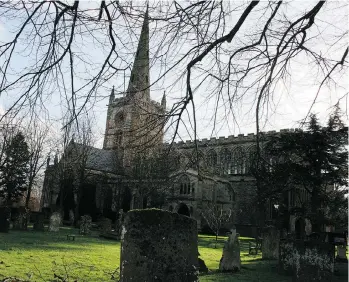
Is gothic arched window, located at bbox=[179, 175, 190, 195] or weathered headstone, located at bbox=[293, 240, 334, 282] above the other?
gothic arched window, located at bbox=[179, 175, 190, 195]

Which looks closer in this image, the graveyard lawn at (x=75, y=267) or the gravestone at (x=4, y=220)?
the graveyard lawn at (x=75, y=267)

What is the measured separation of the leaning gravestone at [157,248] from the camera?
12.2 ft

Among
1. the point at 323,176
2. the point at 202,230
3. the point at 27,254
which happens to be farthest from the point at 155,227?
the point at 202,230

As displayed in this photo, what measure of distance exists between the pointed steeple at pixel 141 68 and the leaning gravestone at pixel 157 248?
4.30 ft

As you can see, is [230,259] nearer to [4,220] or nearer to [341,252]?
[341,252]

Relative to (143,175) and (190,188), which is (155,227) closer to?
(143,175)

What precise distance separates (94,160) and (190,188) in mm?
12557

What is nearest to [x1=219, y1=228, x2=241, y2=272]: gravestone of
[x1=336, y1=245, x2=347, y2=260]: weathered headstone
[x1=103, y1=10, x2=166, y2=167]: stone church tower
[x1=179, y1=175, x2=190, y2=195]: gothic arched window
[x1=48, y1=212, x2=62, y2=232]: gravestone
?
[x1=336, y1=245, x2=347, y2=260]: weathered headstone

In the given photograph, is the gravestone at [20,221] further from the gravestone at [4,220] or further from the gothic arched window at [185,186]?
the gothic arched window at [185,186]

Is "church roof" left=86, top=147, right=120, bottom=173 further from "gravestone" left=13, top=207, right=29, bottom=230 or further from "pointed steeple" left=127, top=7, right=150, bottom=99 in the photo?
"pointed steeple" left=127, top=7, right=150, bottom=99

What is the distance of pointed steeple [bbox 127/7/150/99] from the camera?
4070 mm

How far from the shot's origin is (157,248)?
12.4ft

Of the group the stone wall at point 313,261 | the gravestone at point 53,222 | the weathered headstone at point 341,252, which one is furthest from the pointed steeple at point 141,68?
the gravestone at point 53,222

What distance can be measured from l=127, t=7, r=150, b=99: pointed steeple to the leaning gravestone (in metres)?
1.31
